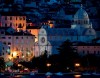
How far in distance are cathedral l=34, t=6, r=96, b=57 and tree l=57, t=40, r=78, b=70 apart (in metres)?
2.96

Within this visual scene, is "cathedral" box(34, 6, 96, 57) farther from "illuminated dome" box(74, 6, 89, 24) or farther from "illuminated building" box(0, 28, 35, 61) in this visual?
"illuminated building" box(0, 28, 35, 61)

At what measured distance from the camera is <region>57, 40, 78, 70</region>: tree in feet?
196

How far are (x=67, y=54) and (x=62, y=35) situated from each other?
8.99 m

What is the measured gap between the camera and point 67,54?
204 ft

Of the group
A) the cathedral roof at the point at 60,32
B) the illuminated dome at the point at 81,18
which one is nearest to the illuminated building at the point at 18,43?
the cathedral roof at the point at 60,32

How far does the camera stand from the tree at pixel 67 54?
196 feet

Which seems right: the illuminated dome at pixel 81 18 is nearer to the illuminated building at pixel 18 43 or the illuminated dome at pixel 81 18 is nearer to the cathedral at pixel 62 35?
the cathedral at pixel 62 35

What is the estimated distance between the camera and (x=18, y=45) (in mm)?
69188

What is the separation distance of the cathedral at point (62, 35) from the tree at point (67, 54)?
296 centimetres

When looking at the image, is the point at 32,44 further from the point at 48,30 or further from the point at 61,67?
the point at 61,67

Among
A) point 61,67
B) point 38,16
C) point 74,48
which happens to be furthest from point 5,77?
point 38,16

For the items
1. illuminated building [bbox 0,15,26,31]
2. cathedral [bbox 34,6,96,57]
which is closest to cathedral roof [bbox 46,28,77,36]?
cathedral [bbox 34,6,96,57]

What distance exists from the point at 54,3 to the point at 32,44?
91.6 feet

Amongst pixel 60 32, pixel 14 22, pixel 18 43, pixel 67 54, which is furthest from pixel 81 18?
pixel 67 54
